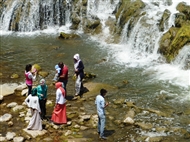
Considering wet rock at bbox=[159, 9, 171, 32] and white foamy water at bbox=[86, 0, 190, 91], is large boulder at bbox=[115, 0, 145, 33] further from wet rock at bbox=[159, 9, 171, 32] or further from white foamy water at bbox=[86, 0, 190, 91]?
wet rock at bbox=[159, 9, 171, 32]

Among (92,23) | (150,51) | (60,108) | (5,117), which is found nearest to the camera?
(60,108)

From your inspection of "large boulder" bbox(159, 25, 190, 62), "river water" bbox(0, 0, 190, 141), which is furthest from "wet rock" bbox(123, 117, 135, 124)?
"large boulder" bbox(159, 25, 190, 62)

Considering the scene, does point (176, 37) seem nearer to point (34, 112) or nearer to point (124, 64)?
point (124, 64)

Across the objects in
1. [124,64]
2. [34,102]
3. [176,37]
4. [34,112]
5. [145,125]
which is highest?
[176,37]

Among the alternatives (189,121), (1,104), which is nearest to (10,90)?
(1,104)

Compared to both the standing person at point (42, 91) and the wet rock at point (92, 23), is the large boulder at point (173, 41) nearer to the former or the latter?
the wet rock at point (92, 23)

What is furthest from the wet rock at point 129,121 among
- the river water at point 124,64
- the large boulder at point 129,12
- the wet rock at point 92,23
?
the wet rock at point 92,23

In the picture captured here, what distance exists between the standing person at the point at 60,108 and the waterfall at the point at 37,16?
73.8ft

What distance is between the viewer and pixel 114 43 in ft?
94.7

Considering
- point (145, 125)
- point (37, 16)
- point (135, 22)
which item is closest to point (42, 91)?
point (145, 125)

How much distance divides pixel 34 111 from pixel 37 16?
78.5ft

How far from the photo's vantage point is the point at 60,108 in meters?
13.9

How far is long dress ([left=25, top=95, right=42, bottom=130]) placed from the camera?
1320 cm

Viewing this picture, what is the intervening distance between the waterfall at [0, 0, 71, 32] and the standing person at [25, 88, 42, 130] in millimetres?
22821
